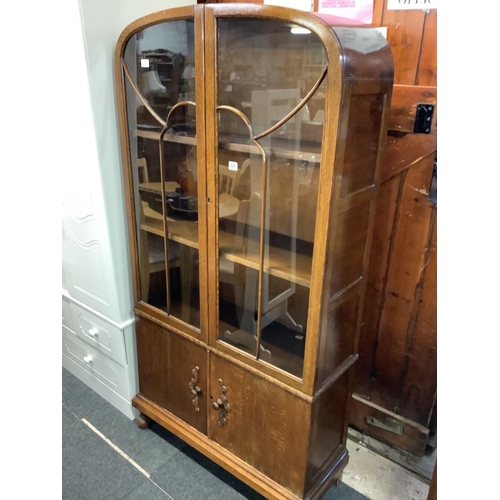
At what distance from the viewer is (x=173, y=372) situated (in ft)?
5.33

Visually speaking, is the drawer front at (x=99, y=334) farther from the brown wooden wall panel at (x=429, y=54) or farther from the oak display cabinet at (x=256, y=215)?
the brown wooden wall panel at (x=429, y=54)

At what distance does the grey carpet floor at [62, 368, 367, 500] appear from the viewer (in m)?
1.54

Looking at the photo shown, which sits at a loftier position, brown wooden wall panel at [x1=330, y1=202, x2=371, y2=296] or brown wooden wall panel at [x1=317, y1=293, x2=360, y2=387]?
brown wooden wall panel at [x1=330, y1=202, x2=371, y2=296]

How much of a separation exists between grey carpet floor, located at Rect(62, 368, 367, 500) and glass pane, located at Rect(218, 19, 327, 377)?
1.97ft

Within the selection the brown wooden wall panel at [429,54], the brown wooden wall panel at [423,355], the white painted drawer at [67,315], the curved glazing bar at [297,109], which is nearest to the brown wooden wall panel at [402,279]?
the brown wooden wall panel at [423,355]

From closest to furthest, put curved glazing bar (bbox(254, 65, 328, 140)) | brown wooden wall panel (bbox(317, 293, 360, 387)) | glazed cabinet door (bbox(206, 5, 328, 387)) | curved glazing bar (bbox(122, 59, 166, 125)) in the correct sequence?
curved glazing bar (bbox(254, 65, 328, 140)), glazed cabinet door (bbox(206, 5, 328, 387)), brown wooden wall panel (bbox(317, 293, 360, 387)), curved glazing bar (bbox(122, 59, 166, 125))

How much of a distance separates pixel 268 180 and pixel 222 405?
0.80 meters

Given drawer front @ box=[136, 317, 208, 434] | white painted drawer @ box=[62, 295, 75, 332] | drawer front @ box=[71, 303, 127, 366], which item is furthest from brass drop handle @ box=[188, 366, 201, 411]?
white painted drawer @ box=[62, 295, 75, 332]

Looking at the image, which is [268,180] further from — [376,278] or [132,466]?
[132,466]

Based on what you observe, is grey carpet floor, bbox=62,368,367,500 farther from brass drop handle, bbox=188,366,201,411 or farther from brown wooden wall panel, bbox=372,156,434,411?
brown wooden wall panel, bbox=372,156,434,411

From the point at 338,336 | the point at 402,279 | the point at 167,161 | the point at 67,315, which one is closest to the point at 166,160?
the point at 167,161
